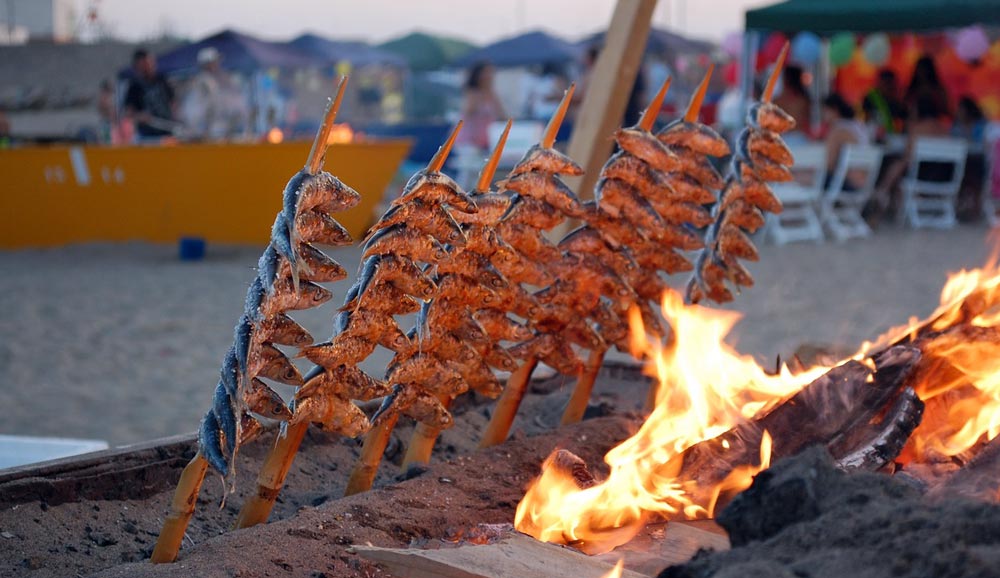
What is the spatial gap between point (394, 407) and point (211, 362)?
476 cm

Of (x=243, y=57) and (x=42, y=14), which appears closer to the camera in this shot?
(x=42, y=14)

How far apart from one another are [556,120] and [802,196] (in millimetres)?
10759

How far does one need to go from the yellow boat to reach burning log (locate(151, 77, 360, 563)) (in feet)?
31.4

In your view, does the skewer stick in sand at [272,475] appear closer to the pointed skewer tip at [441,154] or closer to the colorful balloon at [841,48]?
the pointed skewer tip at [441,154]

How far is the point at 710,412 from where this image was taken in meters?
2.94

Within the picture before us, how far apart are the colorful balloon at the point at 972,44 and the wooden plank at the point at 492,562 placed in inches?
658

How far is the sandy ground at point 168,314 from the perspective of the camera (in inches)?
240

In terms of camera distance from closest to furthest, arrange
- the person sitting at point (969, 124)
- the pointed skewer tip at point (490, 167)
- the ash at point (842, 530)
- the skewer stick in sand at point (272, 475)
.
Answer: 1. the ash at point (842, 530)
2. the skewer stick in sand at point (272, 475)
3. the pointed skewer tip at point (490, 167)
4. the person sitting at point (969, 124)

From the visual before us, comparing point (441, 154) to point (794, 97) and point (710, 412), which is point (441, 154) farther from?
point (794, 97)

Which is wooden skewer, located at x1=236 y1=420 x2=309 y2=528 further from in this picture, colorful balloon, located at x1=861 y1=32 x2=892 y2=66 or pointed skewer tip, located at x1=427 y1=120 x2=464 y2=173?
colorful balloon, located at x1=861 y1=32 x2=892 y2=66

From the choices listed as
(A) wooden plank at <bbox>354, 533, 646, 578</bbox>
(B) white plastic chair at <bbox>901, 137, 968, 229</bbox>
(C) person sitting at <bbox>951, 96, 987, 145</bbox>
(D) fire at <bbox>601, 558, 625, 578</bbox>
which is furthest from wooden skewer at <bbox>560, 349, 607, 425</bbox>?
(C) person sitting at <bbox>951, 96, 987, 145</bbox>

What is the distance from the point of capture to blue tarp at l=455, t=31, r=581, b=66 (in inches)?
893

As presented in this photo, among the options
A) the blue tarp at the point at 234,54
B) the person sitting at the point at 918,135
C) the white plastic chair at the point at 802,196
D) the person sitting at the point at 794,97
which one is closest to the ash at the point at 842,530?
the white plastic chair at the point at 802,196

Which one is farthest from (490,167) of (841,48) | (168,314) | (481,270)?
(841,48)
